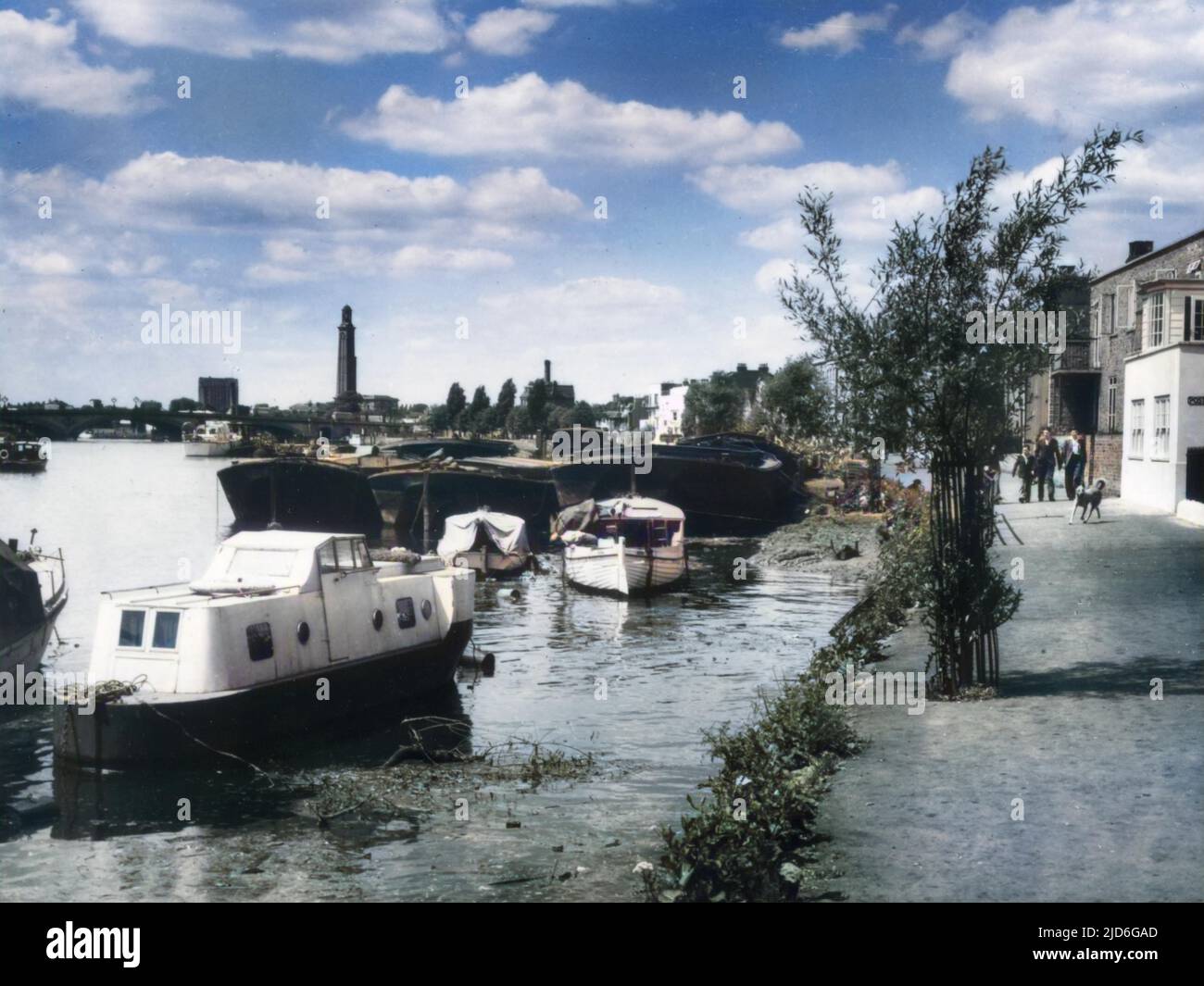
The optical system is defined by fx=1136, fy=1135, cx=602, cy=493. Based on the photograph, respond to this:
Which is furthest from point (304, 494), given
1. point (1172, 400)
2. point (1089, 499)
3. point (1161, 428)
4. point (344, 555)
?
point (344, 555)

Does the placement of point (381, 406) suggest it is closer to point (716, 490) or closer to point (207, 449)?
point (207, 449)

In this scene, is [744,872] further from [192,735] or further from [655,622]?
[655,622]

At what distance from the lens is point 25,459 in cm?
14188

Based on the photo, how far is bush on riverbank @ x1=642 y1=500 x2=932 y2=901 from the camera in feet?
28.3

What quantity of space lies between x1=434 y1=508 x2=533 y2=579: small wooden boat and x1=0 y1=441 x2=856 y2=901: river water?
980 cm

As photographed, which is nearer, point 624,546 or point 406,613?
point 406,613

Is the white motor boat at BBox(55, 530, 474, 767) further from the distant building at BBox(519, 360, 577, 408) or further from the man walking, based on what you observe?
the distant building at BBox(519, 360, 577, 408)

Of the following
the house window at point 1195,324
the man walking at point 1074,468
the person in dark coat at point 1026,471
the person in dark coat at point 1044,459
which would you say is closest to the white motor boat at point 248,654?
the house window at point 1195,324

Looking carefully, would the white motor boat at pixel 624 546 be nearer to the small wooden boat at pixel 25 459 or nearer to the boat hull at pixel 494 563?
the boat hull at pixel 494 563

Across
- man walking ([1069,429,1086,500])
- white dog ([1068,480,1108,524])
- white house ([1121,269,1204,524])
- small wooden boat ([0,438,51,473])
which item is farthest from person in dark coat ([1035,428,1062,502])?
small wooden boat ([0,438,51,473])

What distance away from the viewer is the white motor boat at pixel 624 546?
1567 inches

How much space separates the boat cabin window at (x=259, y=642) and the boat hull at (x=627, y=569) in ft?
70.1

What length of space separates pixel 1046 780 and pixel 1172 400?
2807cm
